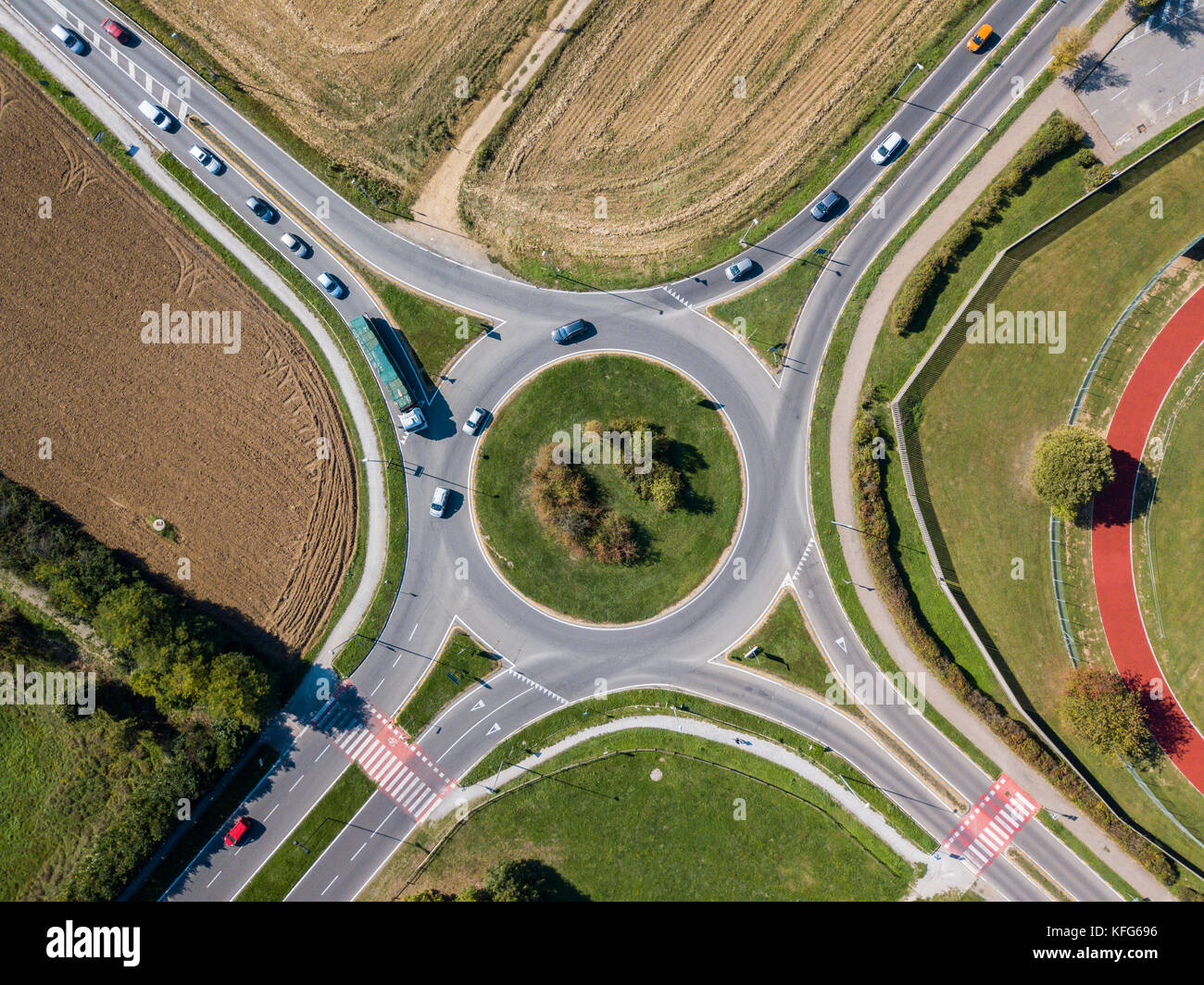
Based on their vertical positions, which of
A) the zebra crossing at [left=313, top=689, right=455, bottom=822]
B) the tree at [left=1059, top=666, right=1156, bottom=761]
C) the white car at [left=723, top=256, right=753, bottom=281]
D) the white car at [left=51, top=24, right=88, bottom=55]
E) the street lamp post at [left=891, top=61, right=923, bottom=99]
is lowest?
the zebra crossing at [left=313, top=689, right=455, bottom=822]

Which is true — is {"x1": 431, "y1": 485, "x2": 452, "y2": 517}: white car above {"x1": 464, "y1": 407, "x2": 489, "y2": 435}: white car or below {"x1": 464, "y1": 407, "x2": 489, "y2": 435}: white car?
below

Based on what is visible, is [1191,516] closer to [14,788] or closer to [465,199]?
[465,199]

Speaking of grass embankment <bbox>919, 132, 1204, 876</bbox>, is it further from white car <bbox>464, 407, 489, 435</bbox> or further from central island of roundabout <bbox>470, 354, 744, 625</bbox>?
white car <bbox>464, 407, 489, 435</bbox>

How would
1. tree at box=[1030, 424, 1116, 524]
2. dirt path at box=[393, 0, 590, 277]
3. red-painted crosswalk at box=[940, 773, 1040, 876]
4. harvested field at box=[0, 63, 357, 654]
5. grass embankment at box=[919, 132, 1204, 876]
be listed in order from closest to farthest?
tree at box=[1030, 424, 1116, 524] → red-painted crosswalk at box=[940, 773, 1040, 876] → grass embankment at box=[919, 132, 1204, 876] → harvested field at box=[0, 63, 357, 654] → dirt path at box=[393, 0, 590, 277]

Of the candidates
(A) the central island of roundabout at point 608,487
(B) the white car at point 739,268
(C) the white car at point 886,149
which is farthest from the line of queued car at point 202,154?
(C) the white car at point 886,149

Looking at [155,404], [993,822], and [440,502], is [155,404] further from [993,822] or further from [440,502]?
[993,822]

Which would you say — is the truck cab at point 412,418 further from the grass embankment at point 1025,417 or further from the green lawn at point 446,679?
the grass embankment at point 1025,417

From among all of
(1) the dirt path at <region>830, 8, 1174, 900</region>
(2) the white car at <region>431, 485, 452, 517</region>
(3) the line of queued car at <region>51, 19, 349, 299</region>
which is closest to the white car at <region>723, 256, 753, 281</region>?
(1) the dirt path at <region>830, 8, 1174, 900</region>
